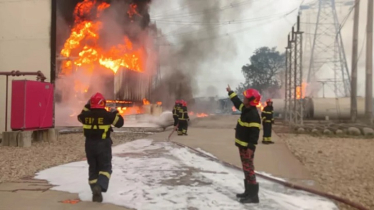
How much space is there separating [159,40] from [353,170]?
80.1ft

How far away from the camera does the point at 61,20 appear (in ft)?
71.1

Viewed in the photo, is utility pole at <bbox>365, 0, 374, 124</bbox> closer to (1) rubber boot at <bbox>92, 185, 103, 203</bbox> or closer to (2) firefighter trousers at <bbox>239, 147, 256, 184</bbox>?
(2) firefighter trousers at <bbox>239, 147, 256, 184</bbox>

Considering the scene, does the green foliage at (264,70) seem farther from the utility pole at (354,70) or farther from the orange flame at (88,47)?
the orange flame at (88,47)

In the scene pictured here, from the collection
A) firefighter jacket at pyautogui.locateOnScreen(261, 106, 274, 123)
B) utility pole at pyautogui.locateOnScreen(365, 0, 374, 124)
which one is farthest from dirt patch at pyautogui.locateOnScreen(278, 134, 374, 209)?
utility pole at pyautogui.locateOnScreen(365, 0, 374, 124)

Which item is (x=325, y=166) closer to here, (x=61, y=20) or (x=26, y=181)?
(x=26, y=181)

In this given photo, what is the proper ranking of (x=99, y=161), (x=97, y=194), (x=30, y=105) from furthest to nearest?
(x=30, y=105)
(x=99, y=161)
(x=97, y=194)

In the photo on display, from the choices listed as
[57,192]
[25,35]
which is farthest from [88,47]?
[57,192]

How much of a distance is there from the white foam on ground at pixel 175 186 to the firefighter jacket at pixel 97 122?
2.92 feet

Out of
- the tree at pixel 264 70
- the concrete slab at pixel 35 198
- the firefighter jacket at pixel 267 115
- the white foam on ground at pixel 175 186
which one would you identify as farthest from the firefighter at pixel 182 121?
the tree at pixel 264 70

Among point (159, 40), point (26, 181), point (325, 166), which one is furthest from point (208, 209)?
point (159, 40)

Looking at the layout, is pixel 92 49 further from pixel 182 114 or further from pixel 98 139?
pixel 98 139

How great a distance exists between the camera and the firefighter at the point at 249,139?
4328 millimetres

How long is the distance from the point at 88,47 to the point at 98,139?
18.8 meters

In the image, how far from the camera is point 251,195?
4301 millimetres
